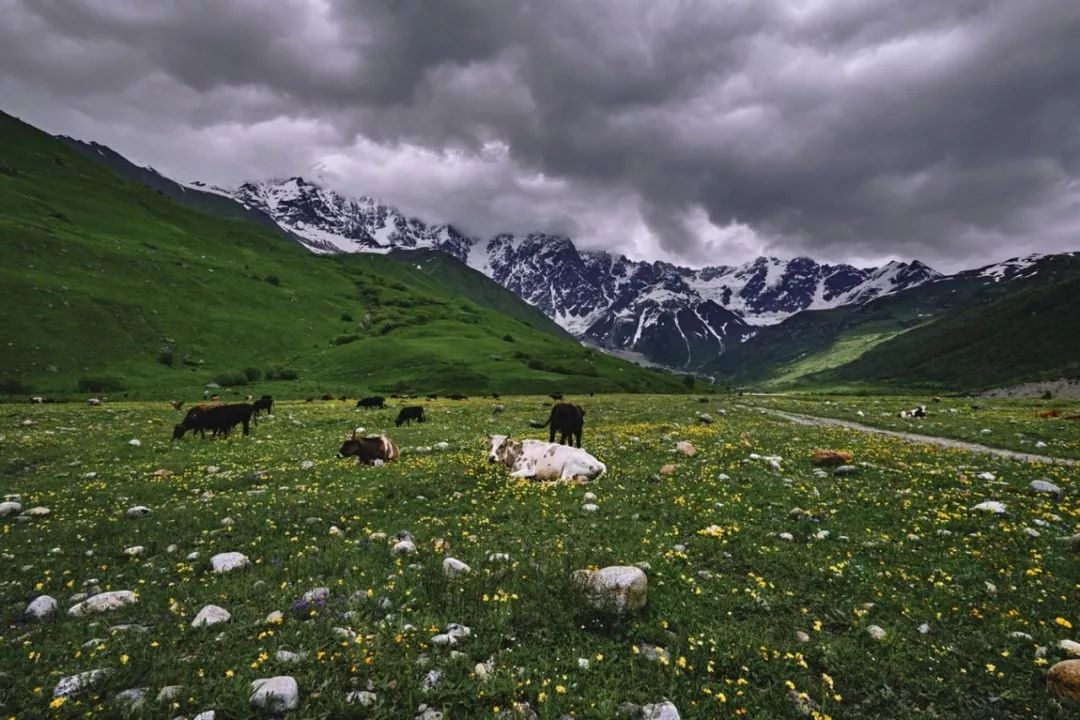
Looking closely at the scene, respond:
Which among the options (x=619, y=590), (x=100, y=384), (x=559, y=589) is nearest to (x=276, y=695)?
(x=559, y=589)

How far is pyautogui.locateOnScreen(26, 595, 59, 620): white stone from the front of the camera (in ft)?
25.4

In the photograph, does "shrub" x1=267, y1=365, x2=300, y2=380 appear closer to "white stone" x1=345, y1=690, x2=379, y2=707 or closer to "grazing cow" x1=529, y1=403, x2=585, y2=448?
"grazing cow" x1=529, y1=403, x2=585, y2=448

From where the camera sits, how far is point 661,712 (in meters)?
5.96

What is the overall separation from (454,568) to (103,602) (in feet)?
17.2

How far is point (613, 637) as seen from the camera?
7.54m

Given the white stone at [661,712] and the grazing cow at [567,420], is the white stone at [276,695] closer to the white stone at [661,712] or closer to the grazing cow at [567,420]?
the white stone at [661,712]

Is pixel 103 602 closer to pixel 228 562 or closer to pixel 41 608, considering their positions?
pixel 41 608

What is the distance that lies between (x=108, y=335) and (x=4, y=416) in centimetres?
5528

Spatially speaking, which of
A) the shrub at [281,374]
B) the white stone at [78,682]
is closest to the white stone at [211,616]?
the white stone at [78,682]

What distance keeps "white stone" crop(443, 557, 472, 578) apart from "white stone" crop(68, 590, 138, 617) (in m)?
4.73

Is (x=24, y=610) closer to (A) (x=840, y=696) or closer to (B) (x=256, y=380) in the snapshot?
(A) (x=840, y=696)

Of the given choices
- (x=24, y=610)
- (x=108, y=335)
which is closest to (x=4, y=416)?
(x=24, y=610)

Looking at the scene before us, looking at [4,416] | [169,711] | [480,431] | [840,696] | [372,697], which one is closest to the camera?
[169,711]

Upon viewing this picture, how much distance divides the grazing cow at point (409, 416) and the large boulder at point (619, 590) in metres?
29.8
